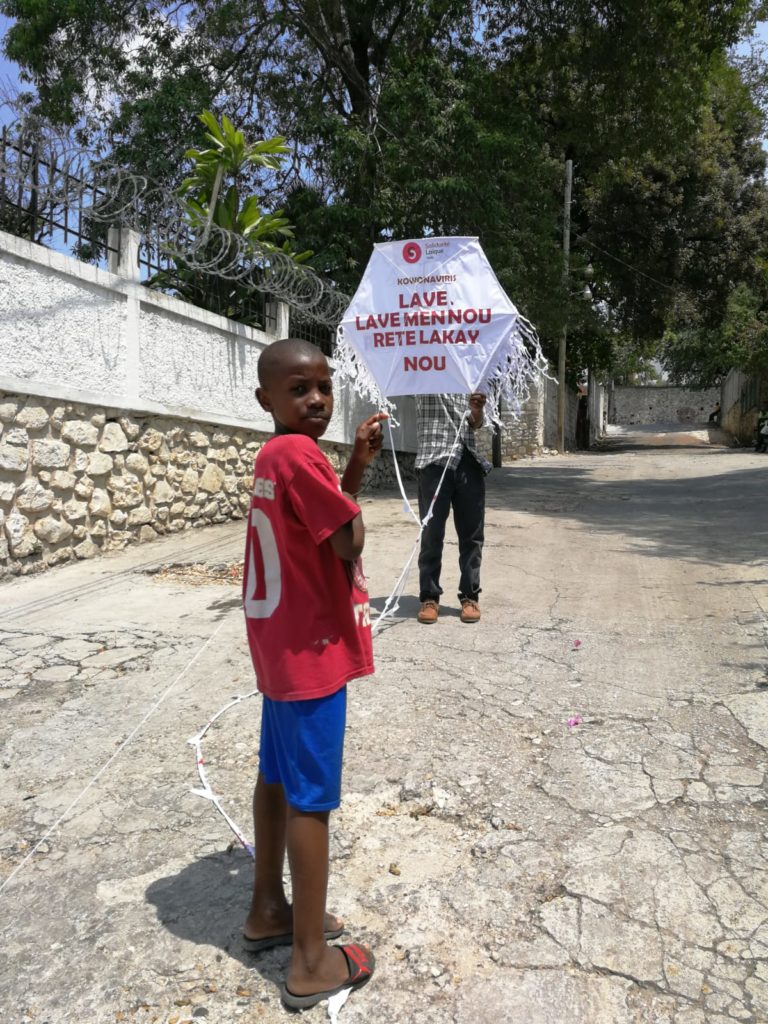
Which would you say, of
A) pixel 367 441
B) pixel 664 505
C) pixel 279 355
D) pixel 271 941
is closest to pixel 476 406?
pixel 367 441

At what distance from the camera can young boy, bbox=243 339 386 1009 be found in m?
1.88

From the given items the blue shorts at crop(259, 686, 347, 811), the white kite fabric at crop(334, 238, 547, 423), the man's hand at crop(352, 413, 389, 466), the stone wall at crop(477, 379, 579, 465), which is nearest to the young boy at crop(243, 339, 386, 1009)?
the blue shorts at crop(259, 686, 347, 811)

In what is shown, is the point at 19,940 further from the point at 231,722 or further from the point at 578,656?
the point at 578,656

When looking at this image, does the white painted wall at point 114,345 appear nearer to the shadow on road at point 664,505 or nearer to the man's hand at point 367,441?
the shadow on road at point 664,505

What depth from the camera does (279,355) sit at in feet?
6.51

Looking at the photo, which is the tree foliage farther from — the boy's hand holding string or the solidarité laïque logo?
the boy's hand holding string

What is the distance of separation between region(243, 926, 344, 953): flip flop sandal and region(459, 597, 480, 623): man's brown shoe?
9.61 feet

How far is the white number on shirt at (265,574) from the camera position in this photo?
193 cm

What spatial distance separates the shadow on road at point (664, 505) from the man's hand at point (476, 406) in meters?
2.92

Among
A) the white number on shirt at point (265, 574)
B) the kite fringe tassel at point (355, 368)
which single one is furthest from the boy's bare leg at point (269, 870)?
the kite fringe tassel at point (355, 368)

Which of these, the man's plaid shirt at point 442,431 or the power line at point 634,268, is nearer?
the man's plaid shirt at point 442,431

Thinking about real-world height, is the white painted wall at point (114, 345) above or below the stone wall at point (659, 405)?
below

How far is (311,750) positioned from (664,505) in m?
9.36

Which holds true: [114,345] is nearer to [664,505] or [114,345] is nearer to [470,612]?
[470,612]
